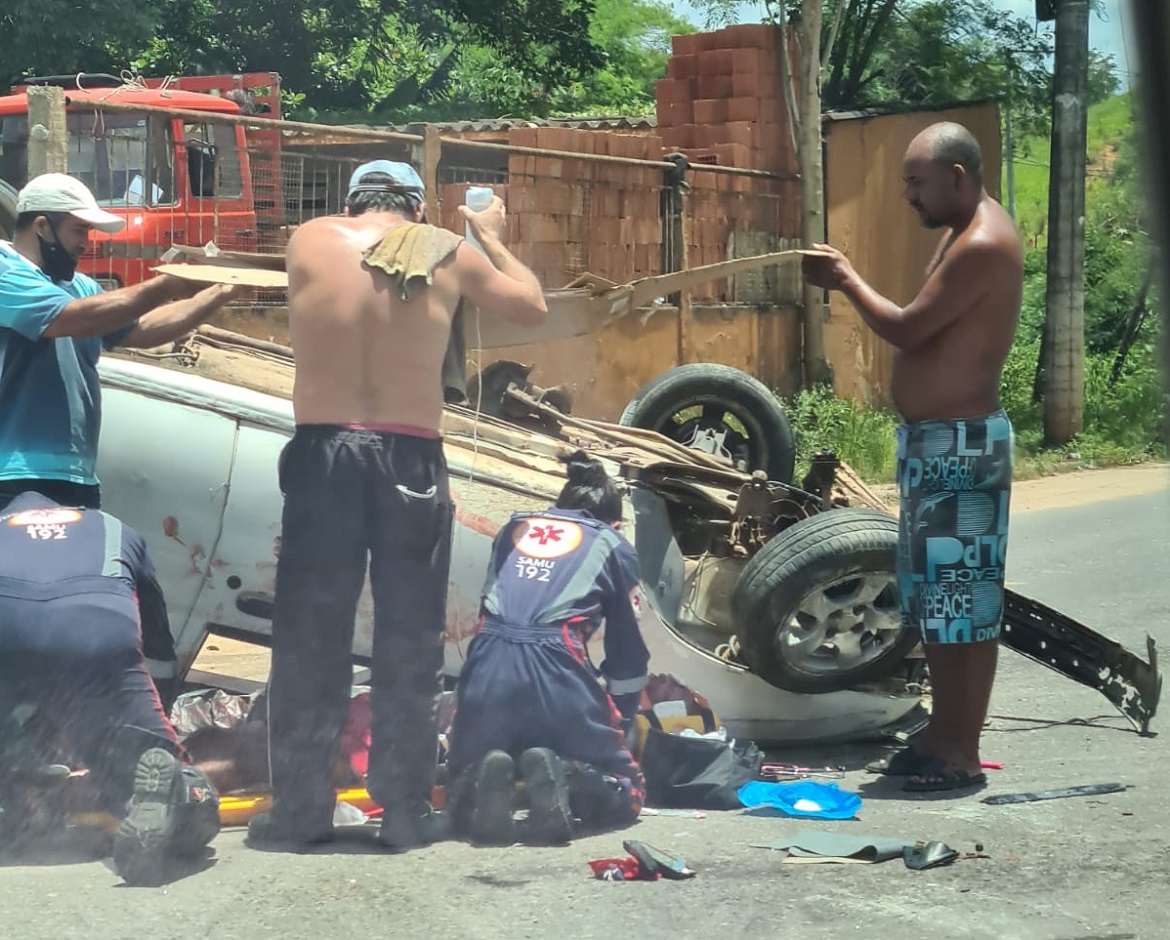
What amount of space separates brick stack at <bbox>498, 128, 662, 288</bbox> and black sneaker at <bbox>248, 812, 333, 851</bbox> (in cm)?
530

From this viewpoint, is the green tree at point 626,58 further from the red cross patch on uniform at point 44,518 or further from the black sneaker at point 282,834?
the black sneaker at point 282,834

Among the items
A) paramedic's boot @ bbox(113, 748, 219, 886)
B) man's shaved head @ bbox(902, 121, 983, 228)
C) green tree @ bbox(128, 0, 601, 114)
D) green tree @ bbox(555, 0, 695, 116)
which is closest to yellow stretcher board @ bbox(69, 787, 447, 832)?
paramedic's boot @ bbox(113, 748, 219, 886)

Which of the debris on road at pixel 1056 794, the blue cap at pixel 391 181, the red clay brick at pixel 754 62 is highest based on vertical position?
the red clay brick at pixel 754 62

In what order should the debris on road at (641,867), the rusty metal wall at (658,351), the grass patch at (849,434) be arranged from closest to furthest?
the debris on road at (641,867), the rusty metal wall at (658,351), the grass patch at (849,434)

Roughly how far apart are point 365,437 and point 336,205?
4.25 m

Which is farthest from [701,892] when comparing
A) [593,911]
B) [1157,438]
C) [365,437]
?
[1157,438]

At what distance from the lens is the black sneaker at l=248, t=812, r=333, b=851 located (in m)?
4.01

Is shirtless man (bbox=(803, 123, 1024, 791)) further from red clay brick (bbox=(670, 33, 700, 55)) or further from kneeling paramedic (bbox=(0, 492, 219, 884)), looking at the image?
red clay brick (bbox=(670, 33, 700, 55))

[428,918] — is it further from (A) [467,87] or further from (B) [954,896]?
(A) [467,87]

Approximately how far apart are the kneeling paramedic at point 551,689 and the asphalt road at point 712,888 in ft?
0.35

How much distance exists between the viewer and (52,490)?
13.5ft

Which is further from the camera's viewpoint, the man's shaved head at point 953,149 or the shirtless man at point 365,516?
the man's shaved head at point 953,149

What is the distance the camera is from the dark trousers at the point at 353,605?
402 cm

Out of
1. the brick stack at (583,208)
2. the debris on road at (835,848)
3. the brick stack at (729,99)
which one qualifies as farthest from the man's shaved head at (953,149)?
the brick stack at (729,99)
